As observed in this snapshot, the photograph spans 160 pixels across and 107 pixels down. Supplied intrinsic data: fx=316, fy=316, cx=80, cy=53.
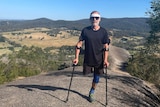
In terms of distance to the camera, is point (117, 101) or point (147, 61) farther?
point (147, 61)

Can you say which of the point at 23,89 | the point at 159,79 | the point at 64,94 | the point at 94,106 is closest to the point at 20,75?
the point at 159,79

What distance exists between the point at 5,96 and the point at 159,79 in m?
12.8

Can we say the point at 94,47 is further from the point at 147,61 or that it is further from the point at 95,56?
the point at 147,61

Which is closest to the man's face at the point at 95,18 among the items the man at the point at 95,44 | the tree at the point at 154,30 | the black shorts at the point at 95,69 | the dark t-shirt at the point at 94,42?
the man at the point at 95,44

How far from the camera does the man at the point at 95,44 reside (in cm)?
910

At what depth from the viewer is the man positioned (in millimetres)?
9102

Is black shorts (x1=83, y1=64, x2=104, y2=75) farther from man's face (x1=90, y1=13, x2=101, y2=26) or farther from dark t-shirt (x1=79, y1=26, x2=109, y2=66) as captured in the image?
man's face (x1=90, y1=13, x2=101, y2=26)

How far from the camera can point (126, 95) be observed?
12.8 metres

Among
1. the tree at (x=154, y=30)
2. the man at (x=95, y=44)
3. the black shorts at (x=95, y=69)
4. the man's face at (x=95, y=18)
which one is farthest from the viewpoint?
the tree at (x=154, y=30)

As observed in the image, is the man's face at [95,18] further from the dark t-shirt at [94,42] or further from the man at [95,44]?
the dark t-shirt at [94,42]

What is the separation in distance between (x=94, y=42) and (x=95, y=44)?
7cm

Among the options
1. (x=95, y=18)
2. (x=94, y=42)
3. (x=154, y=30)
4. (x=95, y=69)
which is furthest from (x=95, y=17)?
(x=154, y=30)

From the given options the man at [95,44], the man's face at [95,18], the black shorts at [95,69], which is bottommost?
the black shorts at [95,69]

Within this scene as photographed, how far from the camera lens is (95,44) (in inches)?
362
